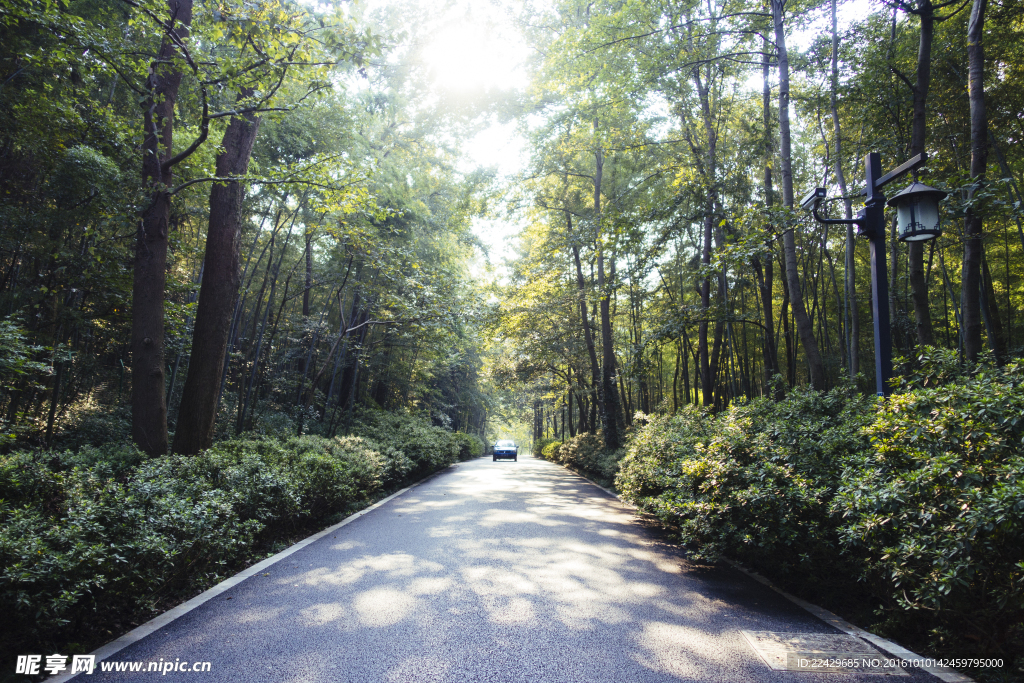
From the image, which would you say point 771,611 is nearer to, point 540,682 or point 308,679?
point 540,682

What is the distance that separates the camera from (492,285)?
1820cm

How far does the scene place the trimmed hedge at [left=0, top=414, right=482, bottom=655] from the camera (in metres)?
2.54

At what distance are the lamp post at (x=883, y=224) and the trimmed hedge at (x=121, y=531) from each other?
5914 millimetres

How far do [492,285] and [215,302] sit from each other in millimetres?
11456

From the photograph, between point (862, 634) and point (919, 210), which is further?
point (919, 210)

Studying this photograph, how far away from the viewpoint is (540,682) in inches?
96.7

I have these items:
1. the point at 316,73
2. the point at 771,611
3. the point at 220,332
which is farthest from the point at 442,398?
the point at 771,611

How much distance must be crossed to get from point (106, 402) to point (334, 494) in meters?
6.83

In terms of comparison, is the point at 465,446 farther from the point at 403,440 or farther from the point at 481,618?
the point at 481,618

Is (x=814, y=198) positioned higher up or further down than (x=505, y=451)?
higher up

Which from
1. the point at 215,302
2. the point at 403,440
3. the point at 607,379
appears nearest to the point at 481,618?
the point at 215,302

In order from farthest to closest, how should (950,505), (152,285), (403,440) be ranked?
(403,440) → (152,285) → (950,505)

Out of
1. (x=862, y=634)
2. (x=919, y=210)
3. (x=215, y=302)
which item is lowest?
(x=862, y=634)

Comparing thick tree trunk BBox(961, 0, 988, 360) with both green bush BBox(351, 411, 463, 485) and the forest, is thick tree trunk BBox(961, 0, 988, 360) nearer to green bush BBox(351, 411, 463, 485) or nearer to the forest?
the forest
